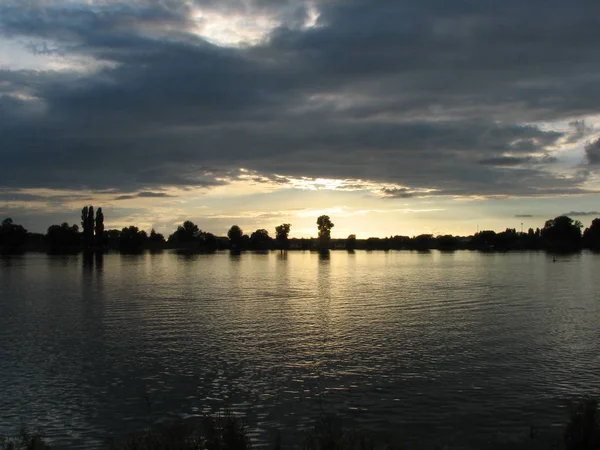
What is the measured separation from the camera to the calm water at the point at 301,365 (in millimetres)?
18406

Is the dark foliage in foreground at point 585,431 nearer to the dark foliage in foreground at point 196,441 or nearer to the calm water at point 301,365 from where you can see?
the calm water at point 301,365

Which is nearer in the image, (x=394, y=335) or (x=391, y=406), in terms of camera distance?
(x=391, y=406)

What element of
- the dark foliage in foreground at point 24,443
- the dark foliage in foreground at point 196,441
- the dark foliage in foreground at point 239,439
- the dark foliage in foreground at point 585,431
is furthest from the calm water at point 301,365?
the dark foliage in foreground at point 196,441

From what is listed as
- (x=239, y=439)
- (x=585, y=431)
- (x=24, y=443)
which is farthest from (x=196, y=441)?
(x=585, y=431)

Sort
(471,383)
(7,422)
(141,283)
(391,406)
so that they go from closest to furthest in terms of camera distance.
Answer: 1. (7,422)
2. (391,406)
3. (471,383)
4. (141,283)

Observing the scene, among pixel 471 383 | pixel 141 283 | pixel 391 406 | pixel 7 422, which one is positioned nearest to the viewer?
pixel 7 422

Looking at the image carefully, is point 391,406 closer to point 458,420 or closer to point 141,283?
point 458,420

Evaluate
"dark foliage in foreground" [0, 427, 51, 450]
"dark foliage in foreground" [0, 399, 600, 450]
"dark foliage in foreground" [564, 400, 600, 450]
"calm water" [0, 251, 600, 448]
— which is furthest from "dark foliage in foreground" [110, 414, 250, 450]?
"dark foliage in foreground" [564, 400, 600, 450]

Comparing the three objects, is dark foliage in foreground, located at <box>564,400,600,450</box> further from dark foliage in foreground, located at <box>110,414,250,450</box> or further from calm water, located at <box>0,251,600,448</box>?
dark foliage in foreground, located at <box>110,414,250,450</box>

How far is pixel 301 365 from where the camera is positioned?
25766 millimetres

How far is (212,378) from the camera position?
23.3m

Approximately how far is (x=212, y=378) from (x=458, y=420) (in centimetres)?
1053

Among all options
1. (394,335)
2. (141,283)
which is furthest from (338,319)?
(141,283)

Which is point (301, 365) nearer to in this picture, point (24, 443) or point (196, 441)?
point (196, 441)
